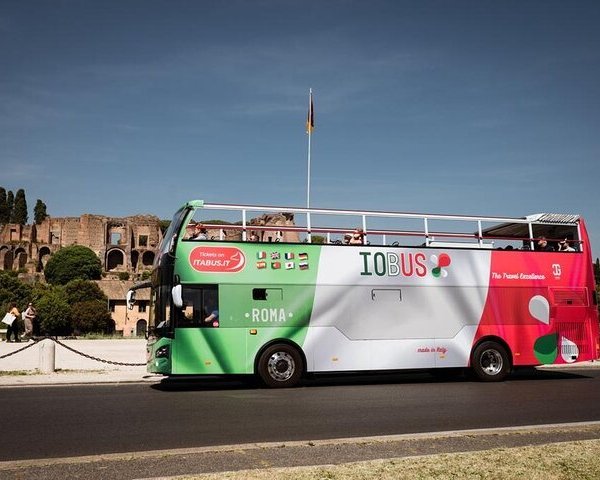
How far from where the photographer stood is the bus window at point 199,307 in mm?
13148

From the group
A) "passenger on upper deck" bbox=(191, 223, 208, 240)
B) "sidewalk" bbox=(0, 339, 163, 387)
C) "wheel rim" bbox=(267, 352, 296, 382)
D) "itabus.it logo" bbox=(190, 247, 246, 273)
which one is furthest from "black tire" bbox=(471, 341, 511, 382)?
"sidewalk" bbox=(0, 339, 163, 387)

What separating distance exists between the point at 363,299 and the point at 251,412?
191 inches

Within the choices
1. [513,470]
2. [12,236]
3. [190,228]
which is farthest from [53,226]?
[513,470]

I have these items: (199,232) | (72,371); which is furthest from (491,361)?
(72,371)

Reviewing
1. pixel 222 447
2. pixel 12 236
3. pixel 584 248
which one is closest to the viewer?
pixel 222 447

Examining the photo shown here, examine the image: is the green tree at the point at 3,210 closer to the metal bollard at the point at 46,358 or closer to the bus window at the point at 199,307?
the metal bollard at the point at 46,358

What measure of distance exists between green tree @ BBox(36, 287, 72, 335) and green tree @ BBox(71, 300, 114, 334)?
2.01 ft

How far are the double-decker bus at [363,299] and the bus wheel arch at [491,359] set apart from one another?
1.0 inches

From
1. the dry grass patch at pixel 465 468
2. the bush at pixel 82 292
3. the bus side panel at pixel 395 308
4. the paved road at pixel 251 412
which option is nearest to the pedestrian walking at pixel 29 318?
the paved road at pixel 251 412

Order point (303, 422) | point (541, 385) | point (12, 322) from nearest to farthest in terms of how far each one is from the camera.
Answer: point (303, 422)
point (541, 385)
point (12, 322)

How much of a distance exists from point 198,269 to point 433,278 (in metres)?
5.29

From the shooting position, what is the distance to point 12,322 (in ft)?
95.6

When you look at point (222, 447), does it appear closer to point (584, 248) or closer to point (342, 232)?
point (342, 232)

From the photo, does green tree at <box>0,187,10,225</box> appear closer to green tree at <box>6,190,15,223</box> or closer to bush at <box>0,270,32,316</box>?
green tree at <box>6,190,15,223</box>
